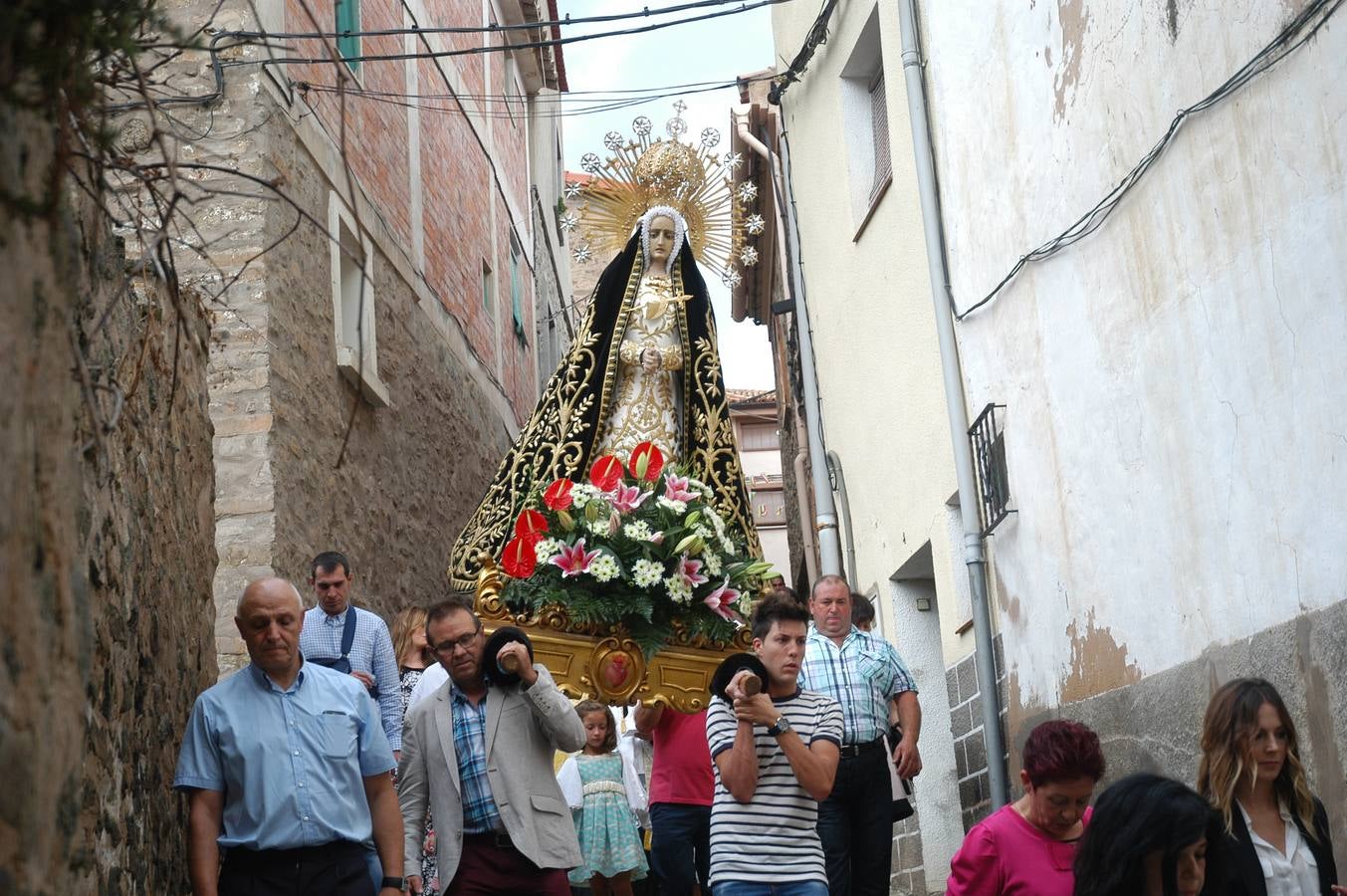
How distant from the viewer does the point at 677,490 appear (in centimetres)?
757

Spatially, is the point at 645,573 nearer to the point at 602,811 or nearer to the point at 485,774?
the point at 485,774

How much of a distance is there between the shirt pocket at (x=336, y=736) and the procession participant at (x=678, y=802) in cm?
267

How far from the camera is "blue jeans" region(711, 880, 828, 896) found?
521 cm

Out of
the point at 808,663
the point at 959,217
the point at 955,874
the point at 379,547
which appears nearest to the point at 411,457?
the point at 379,547

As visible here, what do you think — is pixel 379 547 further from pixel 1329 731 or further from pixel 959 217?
pixel 1329 731

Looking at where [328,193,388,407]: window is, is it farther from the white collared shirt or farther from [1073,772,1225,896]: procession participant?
[1073,772,1225,896]: procession participant

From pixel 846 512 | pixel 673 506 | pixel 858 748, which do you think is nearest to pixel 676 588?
pixel 673 506

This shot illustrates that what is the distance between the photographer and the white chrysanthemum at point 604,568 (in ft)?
23.1

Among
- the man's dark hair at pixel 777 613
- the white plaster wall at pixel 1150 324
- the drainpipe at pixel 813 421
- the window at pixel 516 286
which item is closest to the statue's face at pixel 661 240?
the white plaster wall at pixel 1150 324

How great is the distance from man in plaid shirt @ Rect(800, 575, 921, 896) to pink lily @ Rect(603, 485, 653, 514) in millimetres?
873

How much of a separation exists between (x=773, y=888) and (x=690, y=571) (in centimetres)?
222

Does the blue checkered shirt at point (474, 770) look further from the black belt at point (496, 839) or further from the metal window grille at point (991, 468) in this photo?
the metal window grille at point (991, 468)

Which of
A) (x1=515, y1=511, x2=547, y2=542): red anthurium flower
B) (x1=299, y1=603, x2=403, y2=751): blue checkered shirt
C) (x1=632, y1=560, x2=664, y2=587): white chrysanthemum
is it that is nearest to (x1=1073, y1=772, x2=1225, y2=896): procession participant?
(x1=632, y1=560, x2=664, y2=587): white chrysanthemum

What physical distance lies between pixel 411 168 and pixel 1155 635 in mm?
9094
